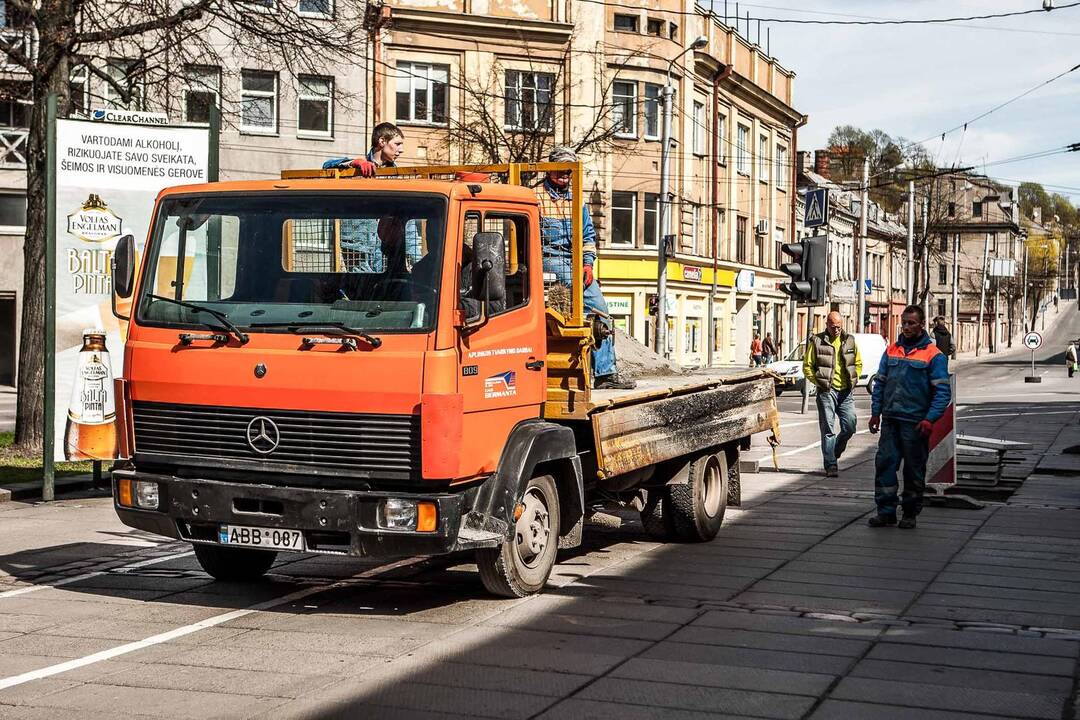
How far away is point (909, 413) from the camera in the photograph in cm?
1216

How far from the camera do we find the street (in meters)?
6.02

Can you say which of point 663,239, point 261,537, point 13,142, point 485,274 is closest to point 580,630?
point 261,537

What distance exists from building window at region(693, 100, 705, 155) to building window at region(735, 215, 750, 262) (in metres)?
5.16

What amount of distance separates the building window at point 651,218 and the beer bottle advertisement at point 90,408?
34.8 meters

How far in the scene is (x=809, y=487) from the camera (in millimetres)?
15602

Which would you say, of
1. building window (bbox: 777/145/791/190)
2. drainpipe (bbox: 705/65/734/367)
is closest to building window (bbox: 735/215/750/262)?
drainpipe (bbox: 705/65/734/367)

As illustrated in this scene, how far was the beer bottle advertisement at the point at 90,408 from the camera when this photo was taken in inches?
533

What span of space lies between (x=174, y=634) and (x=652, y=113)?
137 feet

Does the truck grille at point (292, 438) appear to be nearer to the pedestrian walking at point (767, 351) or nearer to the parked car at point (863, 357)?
the parked car at point (863, 357)

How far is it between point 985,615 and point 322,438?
3.89 metres

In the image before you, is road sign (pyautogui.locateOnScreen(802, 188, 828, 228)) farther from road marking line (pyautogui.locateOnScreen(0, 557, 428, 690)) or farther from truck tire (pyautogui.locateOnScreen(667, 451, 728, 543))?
road marking line (pyautogui.locateOnScreen(0, 557, 428, 690))

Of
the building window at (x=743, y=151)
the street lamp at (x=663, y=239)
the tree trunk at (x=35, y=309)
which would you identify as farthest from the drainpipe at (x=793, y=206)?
the tree trunk at (x=35, y=309)

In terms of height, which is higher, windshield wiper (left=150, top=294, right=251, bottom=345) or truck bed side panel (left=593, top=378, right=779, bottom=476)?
windshield wiper (left=150, top=294, right=251, bottom=345)

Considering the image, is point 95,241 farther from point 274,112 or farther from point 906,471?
point 274,112
